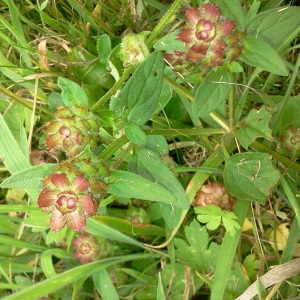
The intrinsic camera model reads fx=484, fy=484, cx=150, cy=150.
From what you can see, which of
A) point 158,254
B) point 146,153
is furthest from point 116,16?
point 158,254

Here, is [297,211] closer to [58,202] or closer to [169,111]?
[169,111]

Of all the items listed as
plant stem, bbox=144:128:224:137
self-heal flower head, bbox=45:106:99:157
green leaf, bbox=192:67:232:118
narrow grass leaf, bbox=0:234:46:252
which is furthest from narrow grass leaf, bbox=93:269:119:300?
green leaf, bbox=192:67:232:118

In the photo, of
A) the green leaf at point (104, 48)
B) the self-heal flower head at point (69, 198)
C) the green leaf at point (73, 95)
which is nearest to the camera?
the self-heal flower head at point (69, 198)

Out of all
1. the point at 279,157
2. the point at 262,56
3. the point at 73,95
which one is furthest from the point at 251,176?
the point at 73,95

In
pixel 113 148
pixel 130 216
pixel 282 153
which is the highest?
pixel 113 148

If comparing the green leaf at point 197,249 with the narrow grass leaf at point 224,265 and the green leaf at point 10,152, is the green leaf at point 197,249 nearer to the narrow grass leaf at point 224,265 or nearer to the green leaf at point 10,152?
the narrow grass leaf at point 224,265

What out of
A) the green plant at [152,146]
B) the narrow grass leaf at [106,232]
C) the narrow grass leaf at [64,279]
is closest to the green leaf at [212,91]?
the green plant at [152,146]
